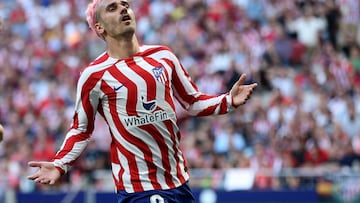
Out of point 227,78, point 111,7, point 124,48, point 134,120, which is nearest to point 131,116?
point 134,120

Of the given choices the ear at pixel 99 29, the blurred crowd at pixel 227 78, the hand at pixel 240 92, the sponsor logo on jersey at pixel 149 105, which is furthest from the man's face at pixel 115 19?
the blurred crowd at pixel 227 78

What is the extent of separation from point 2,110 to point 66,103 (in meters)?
1.33

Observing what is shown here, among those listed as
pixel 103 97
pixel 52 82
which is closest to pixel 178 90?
pixel 103 97

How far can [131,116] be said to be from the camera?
795cm

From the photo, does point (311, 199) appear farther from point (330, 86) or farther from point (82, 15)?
point (82, 15)

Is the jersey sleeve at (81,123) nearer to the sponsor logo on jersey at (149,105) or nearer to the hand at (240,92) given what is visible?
the sponsor logo on jersey at (149,105)

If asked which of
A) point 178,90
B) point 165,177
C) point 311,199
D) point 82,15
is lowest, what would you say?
point 311,199

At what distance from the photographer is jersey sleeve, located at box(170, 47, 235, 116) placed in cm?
822

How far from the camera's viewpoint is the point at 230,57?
1794cm

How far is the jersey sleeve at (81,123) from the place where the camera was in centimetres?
797

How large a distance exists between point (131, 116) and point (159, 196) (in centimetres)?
59

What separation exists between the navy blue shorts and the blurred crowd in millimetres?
6853

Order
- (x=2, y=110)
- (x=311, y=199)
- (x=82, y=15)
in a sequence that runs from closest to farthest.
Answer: (x=311, y=199) → (x=2, y=110) → (x=82, y=15)

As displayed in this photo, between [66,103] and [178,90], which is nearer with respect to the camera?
[178,90]
